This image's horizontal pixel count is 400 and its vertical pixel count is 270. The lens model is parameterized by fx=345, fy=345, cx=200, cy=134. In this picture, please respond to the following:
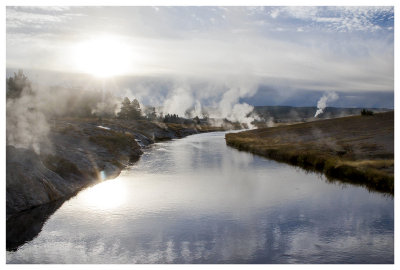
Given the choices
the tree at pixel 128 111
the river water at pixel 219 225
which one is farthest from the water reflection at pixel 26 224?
the tree at pixel 128 111

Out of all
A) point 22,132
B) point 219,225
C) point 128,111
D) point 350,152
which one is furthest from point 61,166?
point 128,111

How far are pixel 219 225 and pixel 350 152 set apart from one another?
32596 millimetres

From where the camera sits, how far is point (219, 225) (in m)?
24.3

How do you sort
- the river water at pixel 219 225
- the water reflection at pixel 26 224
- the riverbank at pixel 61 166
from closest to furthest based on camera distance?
the river water at pixel 219 225 < the water reflection at pixel 26 224 < the riverbank at pixel 61 166

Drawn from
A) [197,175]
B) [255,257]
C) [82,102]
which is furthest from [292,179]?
[82,102]

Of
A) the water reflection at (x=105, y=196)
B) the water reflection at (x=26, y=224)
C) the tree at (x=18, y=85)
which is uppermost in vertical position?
the tree at (x=18, y=85)

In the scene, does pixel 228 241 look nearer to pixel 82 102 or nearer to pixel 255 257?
pixel 255 257

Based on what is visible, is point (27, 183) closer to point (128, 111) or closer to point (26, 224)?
point (26, 224)

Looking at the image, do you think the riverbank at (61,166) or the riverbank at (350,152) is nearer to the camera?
the riverbank at (61,166)

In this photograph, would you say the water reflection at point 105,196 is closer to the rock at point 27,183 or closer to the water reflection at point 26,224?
the rock at point 27,183

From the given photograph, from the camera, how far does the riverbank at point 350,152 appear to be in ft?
119

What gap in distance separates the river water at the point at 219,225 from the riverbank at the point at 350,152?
2796 mm

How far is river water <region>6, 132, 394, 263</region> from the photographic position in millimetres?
19641

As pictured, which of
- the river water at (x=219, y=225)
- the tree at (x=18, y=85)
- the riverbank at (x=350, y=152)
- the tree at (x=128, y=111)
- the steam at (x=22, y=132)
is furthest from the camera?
the tree at (x=128, y=111)
